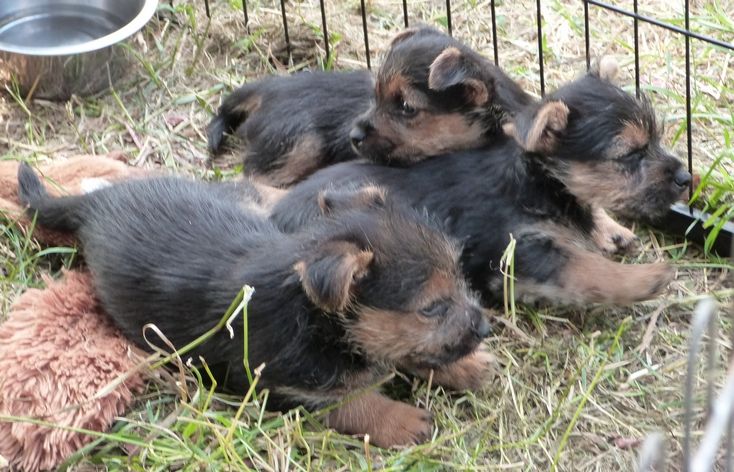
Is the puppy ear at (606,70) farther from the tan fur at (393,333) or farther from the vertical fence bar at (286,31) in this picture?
the vertical fence bar at (286,31)

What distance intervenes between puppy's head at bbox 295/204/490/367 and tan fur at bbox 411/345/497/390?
1.02 feet

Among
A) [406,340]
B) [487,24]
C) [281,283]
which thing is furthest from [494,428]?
[487,24]

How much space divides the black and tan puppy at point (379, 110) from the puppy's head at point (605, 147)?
36 cm

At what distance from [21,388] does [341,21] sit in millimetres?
3464

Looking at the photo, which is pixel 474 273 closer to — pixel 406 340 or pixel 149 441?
pixel 406 340

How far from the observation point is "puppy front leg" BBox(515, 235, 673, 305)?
14.4ft

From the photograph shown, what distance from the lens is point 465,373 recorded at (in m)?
4.11

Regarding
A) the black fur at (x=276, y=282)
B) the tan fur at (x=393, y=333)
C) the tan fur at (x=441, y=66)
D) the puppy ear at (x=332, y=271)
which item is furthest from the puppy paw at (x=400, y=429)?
the tan fur at (x=441, y=66)

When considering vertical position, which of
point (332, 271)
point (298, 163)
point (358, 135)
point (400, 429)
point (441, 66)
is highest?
point (441, 66)

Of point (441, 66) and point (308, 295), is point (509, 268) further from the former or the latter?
point (308, 295)

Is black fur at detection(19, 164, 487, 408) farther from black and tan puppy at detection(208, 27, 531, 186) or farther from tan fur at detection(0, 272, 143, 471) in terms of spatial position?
black and tan puppy at detection(208, 27, 531, 186)

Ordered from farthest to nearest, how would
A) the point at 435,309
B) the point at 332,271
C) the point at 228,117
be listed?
the point at 228,117
the point at 435,309
the point at 332,271

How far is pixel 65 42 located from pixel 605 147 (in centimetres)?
343

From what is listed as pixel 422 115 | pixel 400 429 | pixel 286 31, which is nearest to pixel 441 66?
pixel 422 115
